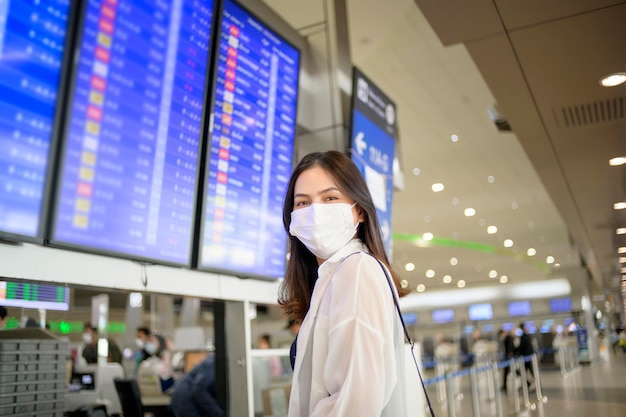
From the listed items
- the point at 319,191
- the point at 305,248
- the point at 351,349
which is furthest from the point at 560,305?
the point at 351,349

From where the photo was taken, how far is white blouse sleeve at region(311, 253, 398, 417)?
4.44 ft

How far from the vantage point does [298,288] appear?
1971 millimetres

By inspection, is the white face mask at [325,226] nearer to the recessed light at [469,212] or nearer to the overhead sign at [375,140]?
the overhead sign at [375,140]

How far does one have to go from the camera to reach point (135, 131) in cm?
278

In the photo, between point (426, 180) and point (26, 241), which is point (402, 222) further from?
point (26, 241)

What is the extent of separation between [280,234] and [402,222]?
16082 millimetres

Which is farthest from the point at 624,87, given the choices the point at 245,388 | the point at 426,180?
the point at 426,180

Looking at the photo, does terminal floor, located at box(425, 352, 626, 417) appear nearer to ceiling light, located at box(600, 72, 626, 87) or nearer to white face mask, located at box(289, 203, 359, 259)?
ceiling light, located at box(600, 72, 626, 87)

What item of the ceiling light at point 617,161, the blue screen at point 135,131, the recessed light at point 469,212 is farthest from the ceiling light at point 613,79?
the recessed light at point 469,212

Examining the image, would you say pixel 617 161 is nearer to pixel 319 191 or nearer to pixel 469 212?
pixel 319 191

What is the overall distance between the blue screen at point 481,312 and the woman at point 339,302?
38.8 meters

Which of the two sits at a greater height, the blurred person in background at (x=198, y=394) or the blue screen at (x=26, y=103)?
the blue screen at (x=26, y=103)

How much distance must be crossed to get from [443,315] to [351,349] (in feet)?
132

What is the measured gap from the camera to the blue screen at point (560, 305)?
36.7 meters
